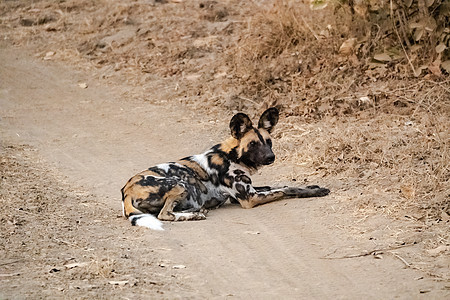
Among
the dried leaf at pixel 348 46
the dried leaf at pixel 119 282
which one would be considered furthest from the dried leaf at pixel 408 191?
the dried leaf at pixel 348 46

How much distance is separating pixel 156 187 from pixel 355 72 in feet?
10.3

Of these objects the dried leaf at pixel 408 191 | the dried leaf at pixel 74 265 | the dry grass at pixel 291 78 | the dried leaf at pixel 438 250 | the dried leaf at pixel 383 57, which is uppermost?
the dried leaf at pixel 74 265

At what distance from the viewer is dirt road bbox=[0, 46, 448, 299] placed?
11.4 feet

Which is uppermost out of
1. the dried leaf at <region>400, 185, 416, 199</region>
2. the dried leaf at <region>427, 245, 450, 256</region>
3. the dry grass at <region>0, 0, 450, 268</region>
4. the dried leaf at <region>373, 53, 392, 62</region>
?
the dried leaf at <region>427, 245, 450, 256</region>

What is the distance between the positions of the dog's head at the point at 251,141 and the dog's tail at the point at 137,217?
2.98 ft

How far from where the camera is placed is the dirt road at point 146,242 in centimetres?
347

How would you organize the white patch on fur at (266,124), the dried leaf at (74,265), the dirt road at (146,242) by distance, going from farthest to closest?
the white patch on fur at (266,124), the dried leaf at (74,265), the dirt road at (146,242)

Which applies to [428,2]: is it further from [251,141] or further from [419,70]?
[251,141]

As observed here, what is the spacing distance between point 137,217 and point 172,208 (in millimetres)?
288

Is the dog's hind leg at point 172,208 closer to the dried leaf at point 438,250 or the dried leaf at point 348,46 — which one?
the dried leaf at point 438,250

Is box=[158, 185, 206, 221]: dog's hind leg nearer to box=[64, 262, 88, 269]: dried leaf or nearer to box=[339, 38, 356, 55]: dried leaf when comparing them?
box=[64, 262, 88, 269]: dried leaf

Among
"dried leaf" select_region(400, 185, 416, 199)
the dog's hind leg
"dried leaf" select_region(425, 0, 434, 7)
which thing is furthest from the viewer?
"dried leaf" select_region(425, 0, 434, 7)

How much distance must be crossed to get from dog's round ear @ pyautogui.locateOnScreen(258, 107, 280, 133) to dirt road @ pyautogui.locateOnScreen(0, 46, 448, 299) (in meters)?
0.51

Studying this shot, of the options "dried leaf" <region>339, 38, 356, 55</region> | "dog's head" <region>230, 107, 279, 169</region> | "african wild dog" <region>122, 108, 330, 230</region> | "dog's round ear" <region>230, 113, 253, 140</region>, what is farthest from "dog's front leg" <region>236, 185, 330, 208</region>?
"dried leaf" <region>339, 38, 356, 55</region>
